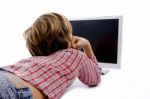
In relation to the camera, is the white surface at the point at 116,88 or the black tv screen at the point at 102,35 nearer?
the white surface at the point at 116,88

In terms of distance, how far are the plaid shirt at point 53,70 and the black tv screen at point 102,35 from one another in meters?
0.28

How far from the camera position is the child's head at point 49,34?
98cm

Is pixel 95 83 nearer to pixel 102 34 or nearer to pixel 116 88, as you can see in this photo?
pixel 116 88

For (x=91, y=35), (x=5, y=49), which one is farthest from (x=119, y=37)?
(x=5, y=49)

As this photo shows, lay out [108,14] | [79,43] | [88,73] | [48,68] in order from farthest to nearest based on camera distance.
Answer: [108,14] → [79,43] → [88,73] → [48,68]

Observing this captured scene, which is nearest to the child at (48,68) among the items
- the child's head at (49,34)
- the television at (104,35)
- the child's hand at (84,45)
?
the child's head at (49,34)

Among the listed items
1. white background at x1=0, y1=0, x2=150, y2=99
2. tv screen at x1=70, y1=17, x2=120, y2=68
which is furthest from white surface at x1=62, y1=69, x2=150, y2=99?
tv screen at x1=70, y1=17, x2=120, y2=68

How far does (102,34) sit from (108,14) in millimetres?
334

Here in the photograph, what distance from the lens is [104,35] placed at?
127cm

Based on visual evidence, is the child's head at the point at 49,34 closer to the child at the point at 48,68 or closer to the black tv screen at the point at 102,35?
the child at the point at 48,68

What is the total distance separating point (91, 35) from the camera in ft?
4.33

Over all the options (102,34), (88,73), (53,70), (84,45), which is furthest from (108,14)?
(53,70)

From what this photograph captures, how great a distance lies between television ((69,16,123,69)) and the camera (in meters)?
1.23

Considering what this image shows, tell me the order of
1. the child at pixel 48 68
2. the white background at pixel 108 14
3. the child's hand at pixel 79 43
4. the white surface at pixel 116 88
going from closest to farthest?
the child at pixel 48 68 → the white surface at pixel 116 88 → the child's hand at pixel 79 43 → the white background at pixel 108 14
